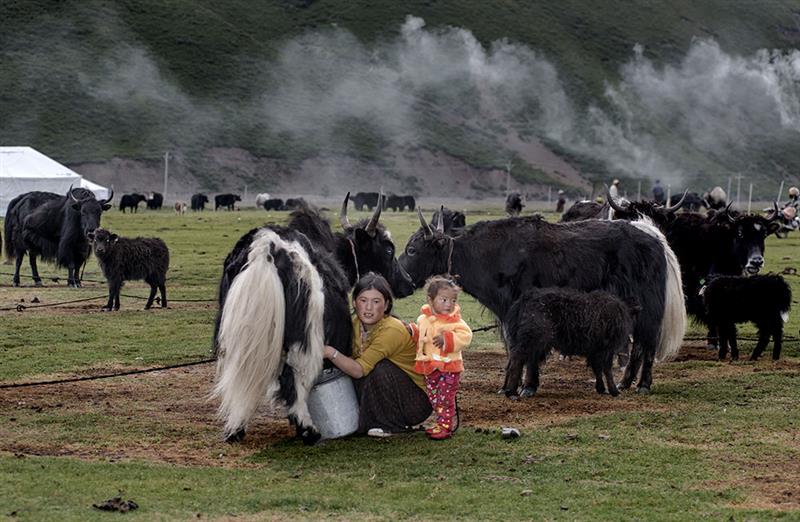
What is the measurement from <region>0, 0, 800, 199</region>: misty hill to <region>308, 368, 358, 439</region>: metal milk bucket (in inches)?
2461

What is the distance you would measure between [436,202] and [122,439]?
6660 cm

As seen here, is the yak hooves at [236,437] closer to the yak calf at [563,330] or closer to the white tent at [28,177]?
the yak calf at [563,330]

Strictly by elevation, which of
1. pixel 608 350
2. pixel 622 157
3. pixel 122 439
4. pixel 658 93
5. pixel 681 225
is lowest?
pixel 122 439

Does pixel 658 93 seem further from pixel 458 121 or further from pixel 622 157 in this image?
pixel 458 121

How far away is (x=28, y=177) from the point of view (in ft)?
129

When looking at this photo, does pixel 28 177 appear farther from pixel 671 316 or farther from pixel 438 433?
pixel 438 433

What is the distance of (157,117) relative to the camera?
77.6 meters

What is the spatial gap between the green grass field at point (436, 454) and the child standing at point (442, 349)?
0.20m

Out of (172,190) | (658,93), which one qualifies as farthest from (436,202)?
(658,93)

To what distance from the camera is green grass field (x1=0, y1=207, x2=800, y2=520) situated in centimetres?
505

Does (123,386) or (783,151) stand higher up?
(783,151)

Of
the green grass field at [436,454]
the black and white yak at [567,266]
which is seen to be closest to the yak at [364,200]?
the green grass field at [436,454]

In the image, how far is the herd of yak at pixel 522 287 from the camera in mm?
6137

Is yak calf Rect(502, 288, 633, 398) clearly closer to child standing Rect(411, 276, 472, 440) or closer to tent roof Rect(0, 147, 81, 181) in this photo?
child standing Rect(411, 276, 472, 440)
